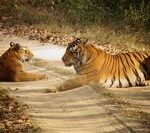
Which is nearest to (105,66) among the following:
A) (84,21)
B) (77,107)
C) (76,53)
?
(76,53)

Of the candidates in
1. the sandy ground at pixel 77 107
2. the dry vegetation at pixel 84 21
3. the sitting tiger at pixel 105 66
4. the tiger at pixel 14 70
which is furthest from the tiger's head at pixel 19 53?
the dry vegetation at pixel 84 21

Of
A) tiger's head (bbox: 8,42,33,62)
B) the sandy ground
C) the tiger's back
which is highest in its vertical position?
tiger's head (bbox: 8,42,33,62)

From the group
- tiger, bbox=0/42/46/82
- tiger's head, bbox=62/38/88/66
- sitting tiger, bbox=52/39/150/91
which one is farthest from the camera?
tiger, bbox=0/42/46/82

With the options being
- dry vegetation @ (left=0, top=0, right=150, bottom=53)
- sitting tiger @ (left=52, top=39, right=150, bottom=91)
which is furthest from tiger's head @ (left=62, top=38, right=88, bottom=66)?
dry vegetation @ (left=0, top=0, right=150, bottom=53)

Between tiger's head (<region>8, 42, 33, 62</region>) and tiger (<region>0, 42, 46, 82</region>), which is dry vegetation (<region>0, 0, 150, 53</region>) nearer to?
tiger's head (<region>8, 42, 33, 62</region>)

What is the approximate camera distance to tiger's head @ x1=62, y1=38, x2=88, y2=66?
31.1 feet

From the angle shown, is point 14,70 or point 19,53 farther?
point 19,53

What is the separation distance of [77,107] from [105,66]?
2022mm

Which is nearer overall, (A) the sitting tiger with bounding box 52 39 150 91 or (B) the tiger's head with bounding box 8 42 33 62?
(A) the sitting tiger with bounding box 52 39 150 91

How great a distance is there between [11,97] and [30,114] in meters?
1.11

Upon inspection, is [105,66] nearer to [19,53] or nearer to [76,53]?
[76,53]

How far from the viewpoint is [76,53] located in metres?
9.50

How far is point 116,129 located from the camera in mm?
6340

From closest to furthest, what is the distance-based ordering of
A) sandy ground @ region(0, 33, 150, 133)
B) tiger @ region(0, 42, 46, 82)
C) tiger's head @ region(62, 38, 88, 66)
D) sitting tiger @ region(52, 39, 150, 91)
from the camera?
sandy ground @ region(0, 33, 150, 133) < sitting tiger @ region(52, 39, 150, 91) < tiger's head @ region(62, 38, 88, 66) < tiger @ region(0, 42, 46, 82)
